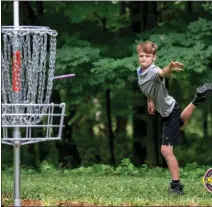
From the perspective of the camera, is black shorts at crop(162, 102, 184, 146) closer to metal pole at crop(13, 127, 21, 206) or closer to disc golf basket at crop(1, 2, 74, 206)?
disc golf basket at crop(1, 2, 74, 206)

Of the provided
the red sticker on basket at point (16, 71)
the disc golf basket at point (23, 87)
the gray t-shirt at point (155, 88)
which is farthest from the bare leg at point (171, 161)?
the red sticker on basket at point (16, 71)

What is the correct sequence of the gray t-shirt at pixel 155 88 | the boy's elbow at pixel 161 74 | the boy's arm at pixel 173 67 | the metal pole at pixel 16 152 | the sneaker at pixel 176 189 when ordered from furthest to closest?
the sneaker at pixel 176 189
the gray t-shirt at pixel 155 88
the boy's elbow at pixel 161 74
the boy's arm at pixel 173 67
the metal pole at pixel 16 152

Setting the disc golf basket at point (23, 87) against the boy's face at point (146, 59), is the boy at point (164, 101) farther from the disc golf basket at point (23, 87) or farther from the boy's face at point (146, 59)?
the disc golf basket at point (23, 87)

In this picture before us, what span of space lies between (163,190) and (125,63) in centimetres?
552

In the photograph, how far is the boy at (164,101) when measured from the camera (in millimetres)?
7441

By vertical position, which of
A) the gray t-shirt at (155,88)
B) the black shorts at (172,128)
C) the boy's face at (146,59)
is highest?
the boy's face at (146,59)

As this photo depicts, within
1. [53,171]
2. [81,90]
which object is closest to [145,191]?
[53,171]

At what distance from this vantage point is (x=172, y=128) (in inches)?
307

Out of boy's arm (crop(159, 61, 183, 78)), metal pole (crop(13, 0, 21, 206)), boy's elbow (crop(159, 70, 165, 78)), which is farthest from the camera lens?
boy's elbow (crop(159, 70, 165, 78))

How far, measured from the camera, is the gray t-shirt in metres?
7.42

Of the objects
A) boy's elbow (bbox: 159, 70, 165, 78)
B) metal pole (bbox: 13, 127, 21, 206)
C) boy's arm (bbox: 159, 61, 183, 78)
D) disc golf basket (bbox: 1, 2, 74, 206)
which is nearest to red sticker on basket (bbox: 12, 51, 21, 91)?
disc golf basket (bbox: 1, 2, 74, 206)

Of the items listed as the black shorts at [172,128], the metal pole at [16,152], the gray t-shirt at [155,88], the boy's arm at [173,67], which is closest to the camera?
the metal pole at [16,152]

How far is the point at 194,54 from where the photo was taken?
12.9 metres

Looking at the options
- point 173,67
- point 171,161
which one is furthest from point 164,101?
point 173,67
